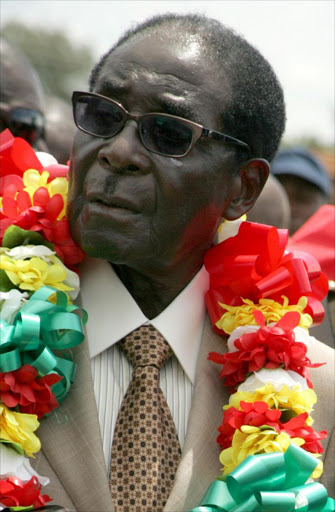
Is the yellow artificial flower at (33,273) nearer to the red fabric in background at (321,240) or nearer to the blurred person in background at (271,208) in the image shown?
the red fabric in background at (321,240)

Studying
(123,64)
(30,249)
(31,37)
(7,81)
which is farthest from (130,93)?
(31,37)

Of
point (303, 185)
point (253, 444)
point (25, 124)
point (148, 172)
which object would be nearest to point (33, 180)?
point (148, 172)

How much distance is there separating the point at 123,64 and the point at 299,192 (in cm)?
419

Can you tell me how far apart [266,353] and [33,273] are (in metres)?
0.80

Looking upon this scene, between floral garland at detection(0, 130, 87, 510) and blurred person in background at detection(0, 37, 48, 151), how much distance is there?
1.32 metres

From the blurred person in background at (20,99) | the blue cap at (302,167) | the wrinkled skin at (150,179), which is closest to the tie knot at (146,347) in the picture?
the wrinkled skin at (150,179)

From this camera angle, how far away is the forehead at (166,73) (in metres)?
3.46

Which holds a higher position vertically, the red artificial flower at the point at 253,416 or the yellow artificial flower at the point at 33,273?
the yellow artificial flower at the point at 33,273

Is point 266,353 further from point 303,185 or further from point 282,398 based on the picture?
point 303,185

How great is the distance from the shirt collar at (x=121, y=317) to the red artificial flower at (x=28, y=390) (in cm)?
27

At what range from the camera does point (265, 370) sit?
3.51 m

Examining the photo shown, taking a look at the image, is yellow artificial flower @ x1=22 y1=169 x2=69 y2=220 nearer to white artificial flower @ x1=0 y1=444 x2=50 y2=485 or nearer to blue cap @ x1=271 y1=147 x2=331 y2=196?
white artificial flower @ x1=0 y1=444 x2=50 y2=485

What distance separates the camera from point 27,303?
10.9 feet

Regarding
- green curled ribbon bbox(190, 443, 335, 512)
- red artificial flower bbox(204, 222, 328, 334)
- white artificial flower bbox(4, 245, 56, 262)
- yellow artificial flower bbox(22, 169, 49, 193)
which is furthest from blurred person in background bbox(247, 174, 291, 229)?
green curled ribbon bbox(190, 443, 335, 512)
